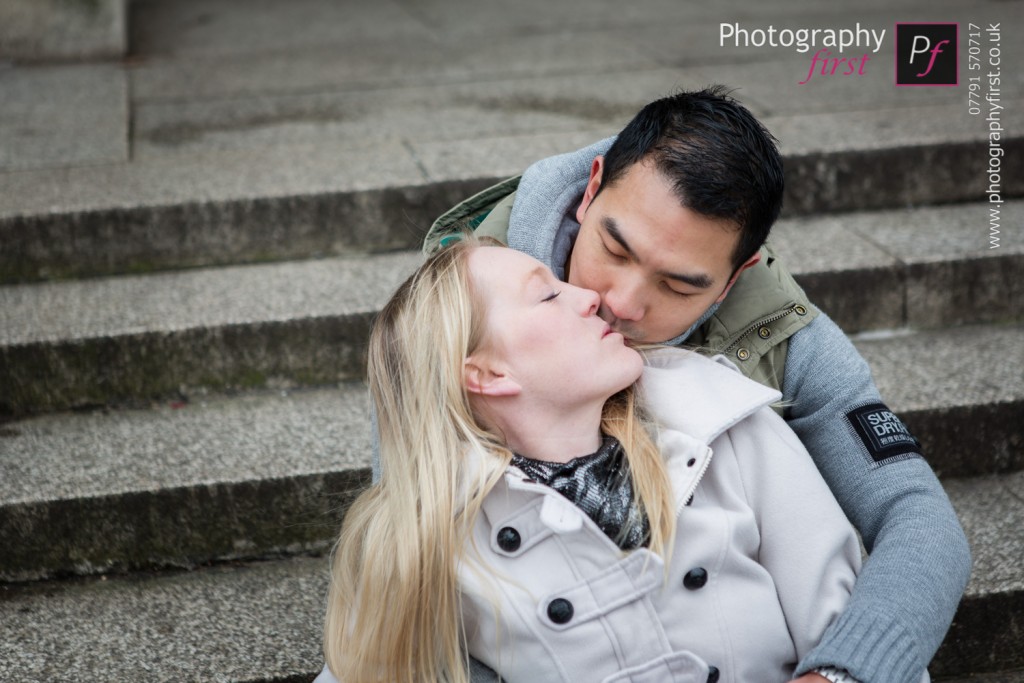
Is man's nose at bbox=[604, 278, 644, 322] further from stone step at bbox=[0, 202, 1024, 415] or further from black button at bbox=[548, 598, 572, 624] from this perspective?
stone step at bbox=[0, 202, 1024, 415]

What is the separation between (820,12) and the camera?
572 centimetres

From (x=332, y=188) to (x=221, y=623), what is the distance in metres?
1.48

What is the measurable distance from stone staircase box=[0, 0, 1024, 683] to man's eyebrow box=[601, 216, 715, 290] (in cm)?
105

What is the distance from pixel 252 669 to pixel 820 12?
4873mm

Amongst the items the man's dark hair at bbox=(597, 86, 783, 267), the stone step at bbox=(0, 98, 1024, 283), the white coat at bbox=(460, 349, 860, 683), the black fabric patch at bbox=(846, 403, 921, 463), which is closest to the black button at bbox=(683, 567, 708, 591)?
the white coat at bbox=(460, 349, 860, 683)

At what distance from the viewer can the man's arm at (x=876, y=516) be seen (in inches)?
61.2

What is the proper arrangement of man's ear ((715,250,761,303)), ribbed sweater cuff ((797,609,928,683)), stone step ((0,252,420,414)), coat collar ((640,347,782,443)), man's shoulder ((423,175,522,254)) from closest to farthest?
ribbed sweater cuff ((797,609,928,683)) → coat collar ((640,347,782,443)) → man's ear ((715,250,761,303)) → man's shoulder ((423,175,522,254)) → stone step ((0,252,420,414))

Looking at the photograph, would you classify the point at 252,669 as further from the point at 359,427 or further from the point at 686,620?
the point at 686,620

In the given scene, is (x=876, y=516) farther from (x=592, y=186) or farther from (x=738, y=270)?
(x=592, y=186)

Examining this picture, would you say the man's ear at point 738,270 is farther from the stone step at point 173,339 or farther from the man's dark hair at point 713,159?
the stone step at point 173,339

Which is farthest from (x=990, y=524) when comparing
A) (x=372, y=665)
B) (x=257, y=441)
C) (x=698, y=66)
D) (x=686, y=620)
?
(x=698, y=66)

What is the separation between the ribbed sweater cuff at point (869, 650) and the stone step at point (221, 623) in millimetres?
811

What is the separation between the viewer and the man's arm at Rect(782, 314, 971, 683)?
155 centimetres

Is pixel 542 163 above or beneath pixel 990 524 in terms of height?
above
